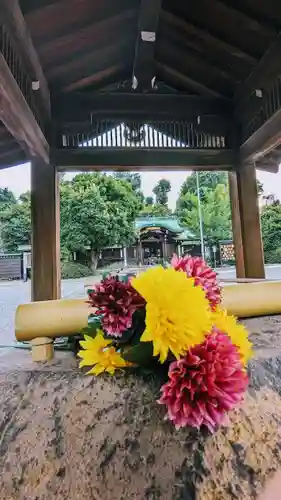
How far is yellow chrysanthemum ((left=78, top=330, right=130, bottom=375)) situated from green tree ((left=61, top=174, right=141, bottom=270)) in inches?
219

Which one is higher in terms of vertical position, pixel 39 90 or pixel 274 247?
pixel 39 90

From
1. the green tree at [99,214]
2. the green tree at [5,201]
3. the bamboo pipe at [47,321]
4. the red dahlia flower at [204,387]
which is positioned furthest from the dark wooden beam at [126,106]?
the green tree at [5,201]

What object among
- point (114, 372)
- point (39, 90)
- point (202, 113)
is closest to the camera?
point (114, 372)

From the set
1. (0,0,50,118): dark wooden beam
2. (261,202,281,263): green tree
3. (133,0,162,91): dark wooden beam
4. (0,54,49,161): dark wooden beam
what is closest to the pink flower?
(0,54,49,161): dark wooden beam

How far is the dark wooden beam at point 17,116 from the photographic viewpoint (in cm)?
157

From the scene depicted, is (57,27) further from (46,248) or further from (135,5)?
(46,248)

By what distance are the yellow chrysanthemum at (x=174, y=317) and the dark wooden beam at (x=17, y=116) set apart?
145 cm

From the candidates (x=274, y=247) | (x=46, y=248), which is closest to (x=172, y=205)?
(x=274, y=247)

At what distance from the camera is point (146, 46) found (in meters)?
2.16

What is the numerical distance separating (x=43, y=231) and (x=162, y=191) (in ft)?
16.9

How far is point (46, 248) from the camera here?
2.60 metres

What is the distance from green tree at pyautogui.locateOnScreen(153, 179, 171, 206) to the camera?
729cm

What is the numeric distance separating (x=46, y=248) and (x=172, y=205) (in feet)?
18.8

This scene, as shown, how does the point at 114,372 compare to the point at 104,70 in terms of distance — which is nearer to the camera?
the point at 114,372
